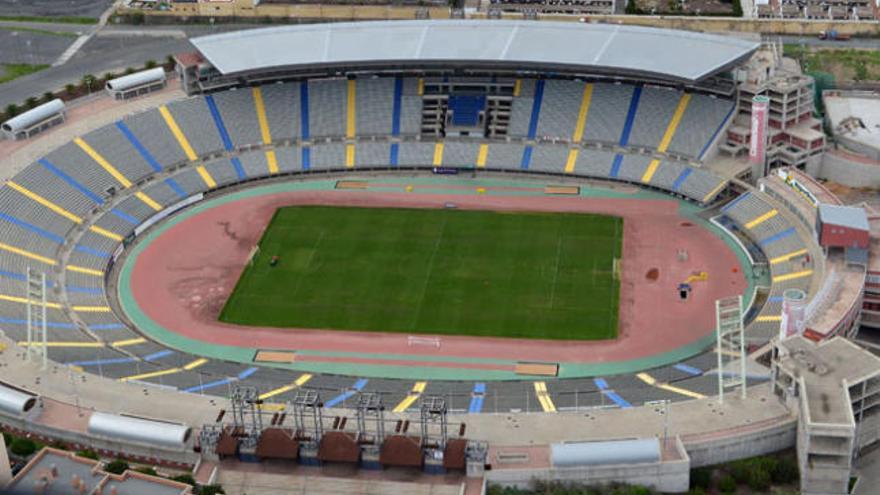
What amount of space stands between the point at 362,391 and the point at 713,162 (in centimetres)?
4984

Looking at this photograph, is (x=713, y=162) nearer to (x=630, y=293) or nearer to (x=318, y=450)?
(x=630, y=293)

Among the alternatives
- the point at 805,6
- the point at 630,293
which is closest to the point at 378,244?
the point at 630,293

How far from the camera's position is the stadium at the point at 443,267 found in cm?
8750

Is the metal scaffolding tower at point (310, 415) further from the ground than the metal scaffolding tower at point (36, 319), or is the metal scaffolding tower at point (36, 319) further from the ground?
the metal scaffolding tower at point (36, 319)

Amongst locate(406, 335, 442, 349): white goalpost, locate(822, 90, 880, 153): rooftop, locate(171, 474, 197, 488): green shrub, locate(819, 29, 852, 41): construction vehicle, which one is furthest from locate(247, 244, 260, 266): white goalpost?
locate(819, 29, 852, 41): construction vehicle

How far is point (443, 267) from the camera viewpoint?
118 m

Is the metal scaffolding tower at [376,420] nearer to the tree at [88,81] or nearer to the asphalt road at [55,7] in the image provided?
the tree at [88,81]

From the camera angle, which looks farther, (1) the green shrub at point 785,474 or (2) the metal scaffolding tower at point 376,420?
(2) the metal scaffolding tower at point 376,420

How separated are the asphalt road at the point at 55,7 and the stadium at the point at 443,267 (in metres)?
44.0

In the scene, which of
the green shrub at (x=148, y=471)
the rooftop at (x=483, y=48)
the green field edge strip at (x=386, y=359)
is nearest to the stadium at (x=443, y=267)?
the green field edge strip at (x=386, y=359)

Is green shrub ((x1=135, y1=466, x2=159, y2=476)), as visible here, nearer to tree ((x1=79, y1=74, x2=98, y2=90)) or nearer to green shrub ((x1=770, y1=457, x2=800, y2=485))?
green shrub ((x1=770, y1=457, x2=800, y2=485))

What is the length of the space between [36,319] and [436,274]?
119ft

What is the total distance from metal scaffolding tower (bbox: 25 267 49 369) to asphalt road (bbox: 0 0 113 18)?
7930 cm

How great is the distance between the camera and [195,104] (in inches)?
5354
